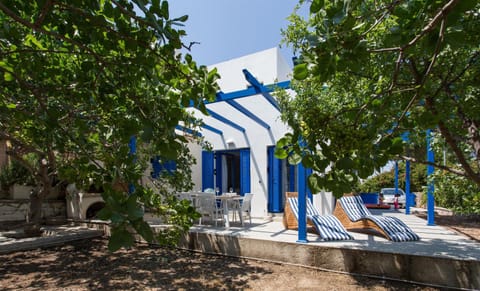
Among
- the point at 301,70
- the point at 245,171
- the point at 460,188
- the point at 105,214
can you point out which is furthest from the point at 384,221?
the point at 105,214

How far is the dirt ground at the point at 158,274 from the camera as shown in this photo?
3834 millimetres

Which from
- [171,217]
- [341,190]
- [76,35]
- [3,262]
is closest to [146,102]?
[76,35]

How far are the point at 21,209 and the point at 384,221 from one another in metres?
10.0

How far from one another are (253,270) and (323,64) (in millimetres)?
4126

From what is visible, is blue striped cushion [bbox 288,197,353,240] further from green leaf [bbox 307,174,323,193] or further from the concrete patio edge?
green leaf [bbox 307,174,323,193]

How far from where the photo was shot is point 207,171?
33.7 ft

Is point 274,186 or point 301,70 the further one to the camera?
point 274,186

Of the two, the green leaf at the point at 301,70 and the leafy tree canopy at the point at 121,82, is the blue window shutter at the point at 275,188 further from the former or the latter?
the green leaf at the point at 301,70

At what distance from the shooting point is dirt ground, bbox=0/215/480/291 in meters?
3.83

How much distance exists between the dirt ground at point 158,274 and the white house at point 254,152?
3768mm

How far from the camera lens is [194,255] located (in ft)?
17.9

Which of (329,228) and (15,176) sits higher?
(15,176)

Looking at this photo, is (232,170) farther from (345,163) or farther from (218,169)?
(345,163)

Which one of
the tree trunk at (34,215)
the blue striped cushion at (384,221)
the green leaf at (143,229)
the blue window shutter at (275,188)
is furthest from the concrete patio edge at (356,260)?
the green leaf at (143,229)
